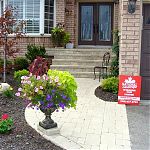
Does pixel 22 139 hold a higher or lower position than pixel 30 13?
lower

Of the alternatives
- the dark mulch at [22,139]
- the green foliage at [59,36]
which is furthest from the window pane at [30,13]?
the dark mulch at [22,139]

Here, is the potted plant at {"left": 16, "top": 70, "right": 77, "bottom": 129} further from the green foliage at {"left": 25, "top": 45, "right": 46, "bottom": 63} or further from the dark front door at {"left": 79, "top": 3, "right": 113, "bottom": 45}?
the dark front door at {"left": 79, "top": 3, "right": 113, "bottom": 45}

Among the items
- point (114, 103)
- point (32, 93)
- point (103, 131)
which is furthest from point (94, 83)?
point (32, 93)

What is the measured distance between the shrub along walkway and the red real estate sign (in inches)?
8.5

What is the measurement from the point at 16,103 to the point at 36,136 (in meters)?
2.63

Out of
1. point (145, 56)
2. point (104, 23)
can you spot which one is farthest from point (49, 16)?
point (145, 56)

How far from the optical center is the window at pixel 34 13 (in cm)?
1417

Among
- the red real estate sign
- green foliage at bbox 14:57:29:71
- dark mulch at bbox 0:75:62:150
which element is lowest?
dark mulch at bbox 0:75:62:150

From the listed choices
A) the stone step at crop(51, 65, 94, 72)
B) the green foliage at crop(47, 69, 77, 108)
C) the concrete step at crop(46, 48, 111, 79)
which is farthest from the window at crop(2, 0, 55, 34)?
the green foliage at crop(47, 69, 77, 108)

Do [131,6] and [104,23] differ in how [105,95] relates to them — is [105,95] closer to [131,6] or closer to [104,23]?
[131,6]

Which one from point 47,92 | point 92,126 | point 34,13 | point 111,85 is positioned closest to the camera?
point 47,92

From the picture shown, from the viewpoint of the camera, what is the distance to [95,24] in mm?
15945

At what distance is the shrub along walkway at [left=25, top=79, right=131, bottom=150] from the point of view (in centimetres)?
498

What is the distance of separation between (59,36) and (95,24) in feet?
9.58
